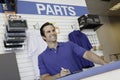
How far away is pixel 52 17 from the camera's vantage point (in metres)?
4.55

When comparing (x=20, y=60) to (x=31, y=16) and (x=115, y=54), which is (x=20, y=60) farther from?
(x=115, y=54)

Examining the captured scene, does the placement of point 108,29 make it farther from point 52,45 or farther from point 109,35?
point 52,45

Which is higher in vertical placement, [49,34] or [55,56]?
[49,34]

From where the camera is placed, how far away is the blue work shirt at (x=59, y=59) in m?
3.29

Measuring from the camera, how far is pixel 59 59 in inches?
130

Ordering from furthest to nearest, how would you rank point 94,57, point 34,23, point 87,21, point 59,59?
point 87,21 < point 34,23 < point 59,59 < point 94,57

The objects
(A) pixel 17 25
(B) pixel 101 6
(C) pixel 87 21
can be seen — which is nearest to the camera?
(A) pixel 17 25

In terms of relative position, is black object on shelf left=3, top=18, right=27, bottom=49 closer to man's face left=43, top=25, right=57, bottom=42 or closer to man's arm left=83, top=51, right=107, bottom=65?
man's face left=43, top=25, right=57, bottom=42

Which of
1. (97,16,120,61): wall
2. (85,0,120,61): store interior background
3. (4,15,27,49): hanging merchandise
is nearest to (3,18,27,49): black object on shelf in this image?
(4,15,27,49): hanging merchandise

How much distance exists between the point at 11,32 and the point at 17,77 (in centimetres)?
76

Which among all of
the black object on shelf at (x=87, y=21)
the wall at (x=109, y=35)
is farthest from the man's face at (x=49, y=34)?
the wall at (x=109, y=35)

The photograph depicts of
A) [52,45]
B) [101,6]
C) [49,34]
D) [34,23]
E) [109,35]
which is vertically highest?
[101,6]

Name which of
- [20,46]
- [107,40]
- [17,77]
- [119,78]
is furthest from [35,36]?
[107,40]

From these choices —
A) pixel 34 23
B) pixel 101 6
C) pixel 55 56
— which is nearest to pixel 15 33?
pixel 34 23
